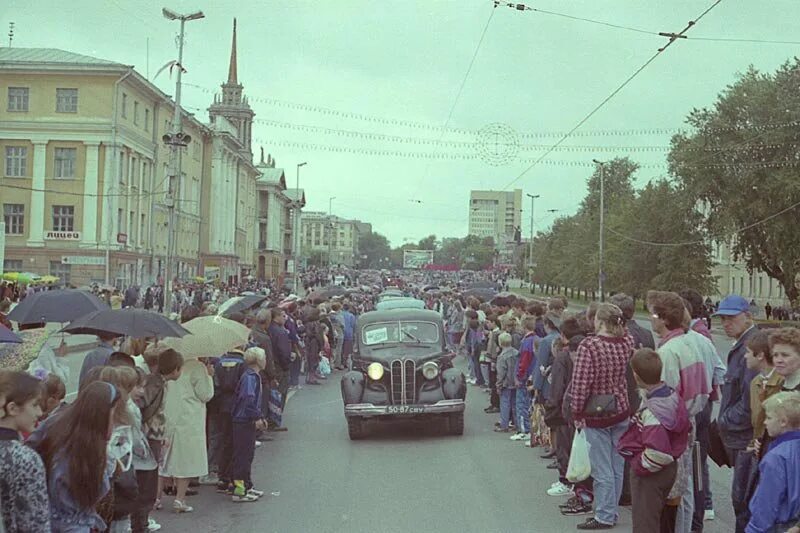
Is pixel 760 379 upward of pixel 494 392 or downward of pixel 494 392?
upward

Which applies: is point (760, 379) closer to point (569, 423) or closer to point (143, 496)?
point (569, 423)

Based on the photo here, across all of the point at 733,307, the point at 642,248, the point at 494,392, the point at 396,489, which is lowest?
the point at 396,489

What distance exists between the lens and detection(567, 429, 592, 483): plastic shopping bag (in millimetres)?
8961

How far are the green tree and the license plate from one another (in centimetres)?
Result: 4181

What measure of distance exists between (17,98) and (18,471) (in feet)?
202

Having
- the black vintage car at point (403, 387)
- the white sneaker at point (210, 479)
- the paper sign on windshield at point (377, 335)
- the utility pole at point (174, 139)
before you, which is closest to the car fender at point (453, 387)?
the black vintage car at point (403, 387)

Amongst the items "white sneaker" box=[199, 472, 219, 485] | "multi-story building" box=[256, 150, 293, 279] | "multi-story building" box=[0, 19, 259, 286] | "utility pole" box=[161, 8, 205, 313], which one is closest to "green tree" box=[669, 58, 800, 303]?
"multi-story building" box=[0, 19, 259, 286]

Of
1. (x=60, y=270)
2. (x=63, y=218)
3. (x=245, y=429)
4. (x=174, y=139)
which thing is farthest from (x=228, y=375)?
(x=63, y=218)

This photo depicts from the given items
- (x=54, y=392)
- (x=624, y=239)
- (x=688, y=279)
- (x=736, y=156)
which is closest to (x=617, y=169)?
(x=624, y=239)

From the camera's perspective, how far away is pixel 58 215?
60656 mm

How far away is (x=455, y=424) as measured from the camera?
14758 mm

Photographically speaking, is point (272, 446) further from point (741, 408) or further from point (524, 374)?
point (741, 408)

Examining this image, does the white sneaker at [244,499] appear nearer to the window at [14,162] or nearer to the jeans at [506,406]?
the jeans at [506,406]

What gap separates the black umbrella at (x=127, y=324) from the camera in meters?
9.24
